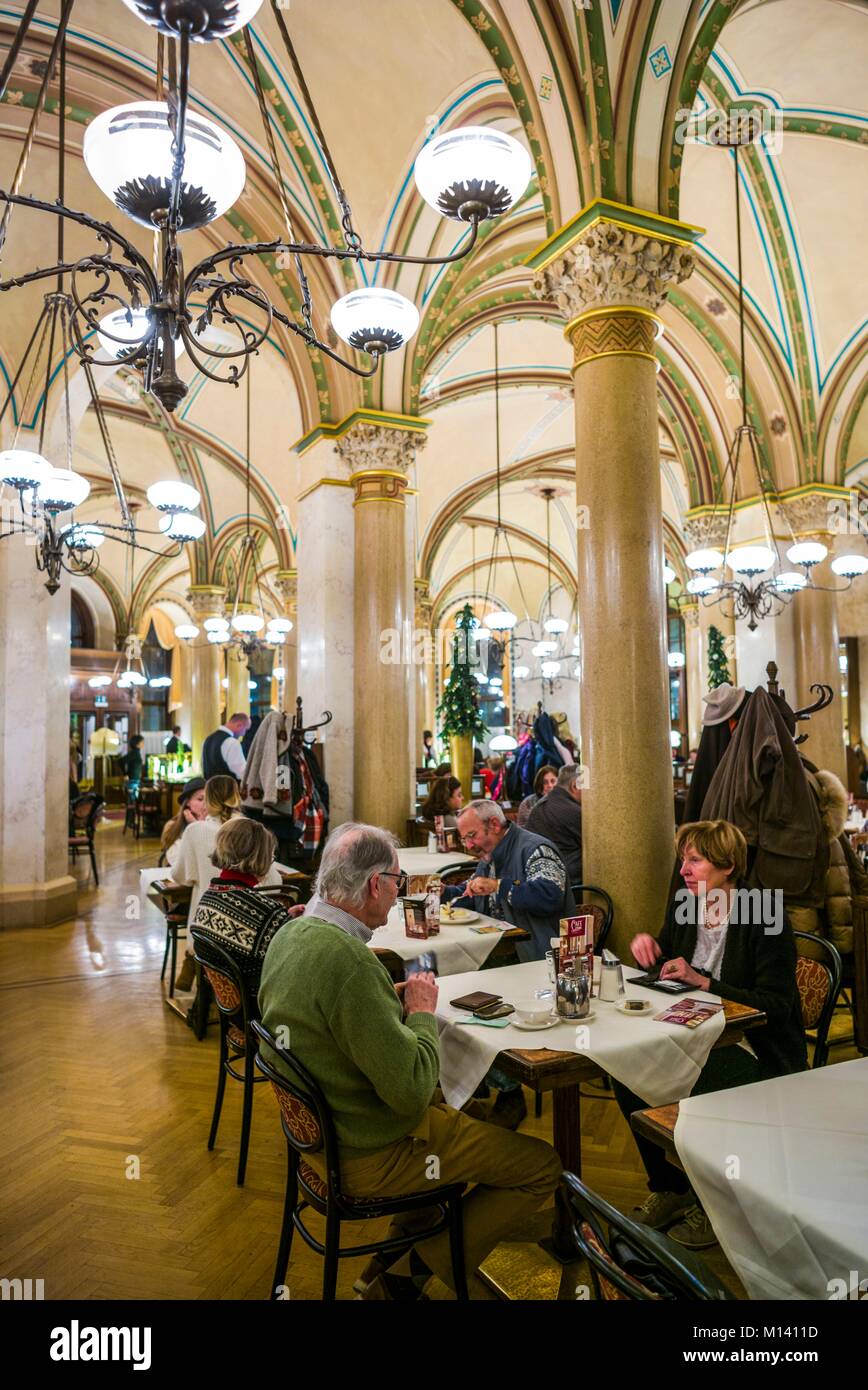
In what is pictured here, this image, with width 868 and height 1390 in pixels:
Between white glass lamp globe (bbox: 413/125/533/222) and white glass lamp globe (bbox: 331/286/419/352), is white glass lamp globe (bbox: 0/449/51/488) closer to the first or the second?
white glass lamp globe (bbox: 331/286/419/352)

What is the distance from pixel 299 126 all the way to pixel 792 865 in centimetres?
574

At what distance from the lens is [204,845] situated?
4406mm

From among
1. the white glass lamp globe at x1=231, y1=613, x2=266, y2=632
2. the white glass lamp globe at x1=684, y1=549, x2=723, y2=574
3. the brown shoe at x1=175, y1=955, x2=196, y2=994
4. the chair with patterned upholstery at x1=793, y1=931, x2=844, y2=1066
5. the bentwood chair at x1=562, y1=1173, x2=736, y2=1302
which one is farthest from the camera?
the white glass lamp globe at x1=231, y1=613, x2=266, y2=632

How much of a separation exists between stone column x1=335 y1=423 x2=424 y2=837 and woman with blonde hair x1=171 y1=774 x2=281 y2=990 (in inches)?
79.7

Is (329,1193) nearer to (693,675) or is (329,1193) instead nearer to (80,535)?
(80,535)

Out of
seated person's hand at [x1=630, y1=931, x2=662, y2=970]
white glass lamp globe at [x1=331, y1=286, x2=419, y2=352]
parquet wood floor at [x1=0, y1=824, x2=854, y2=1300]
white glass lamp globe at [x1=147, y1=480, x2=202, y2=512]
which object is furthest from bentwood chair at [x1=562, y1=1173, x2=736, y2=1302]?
white glass lamp globe at [x1=147, y1=480, x2=202, y2=512]

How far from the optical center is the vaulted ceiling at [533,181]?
4.40 meters

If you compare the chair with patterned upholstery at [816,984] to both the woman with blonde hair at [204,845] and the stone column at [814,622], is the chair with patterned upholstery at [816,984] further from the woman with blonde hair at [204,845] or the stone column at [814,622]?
the stone column at [814,622]

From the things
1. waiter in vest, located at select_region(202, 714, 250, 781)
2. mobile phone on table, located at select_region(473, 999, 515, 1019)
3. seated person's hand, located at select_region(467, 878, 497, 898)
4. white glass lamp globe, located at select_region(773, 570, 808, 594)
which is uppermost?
white glass lamp globe, located at select_region(773, 570, 808, 594)

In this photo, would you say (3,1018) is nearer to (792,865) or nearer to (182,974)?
(182,974)

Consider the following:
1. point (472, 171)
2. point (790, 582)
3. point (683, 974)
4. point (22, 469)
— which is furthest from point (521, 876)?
point (790, 582)

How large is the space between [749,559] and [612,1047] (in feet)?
19.1

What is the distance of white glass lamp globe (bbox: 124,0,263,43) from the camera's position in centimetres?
178

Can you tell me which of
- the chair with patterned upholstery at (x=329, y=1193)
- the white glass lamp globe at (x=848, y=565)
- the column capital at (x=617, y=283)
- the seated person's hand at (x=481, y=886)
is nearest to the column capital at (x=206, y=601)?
the white glass lamp globe at (x=848, y=565)
